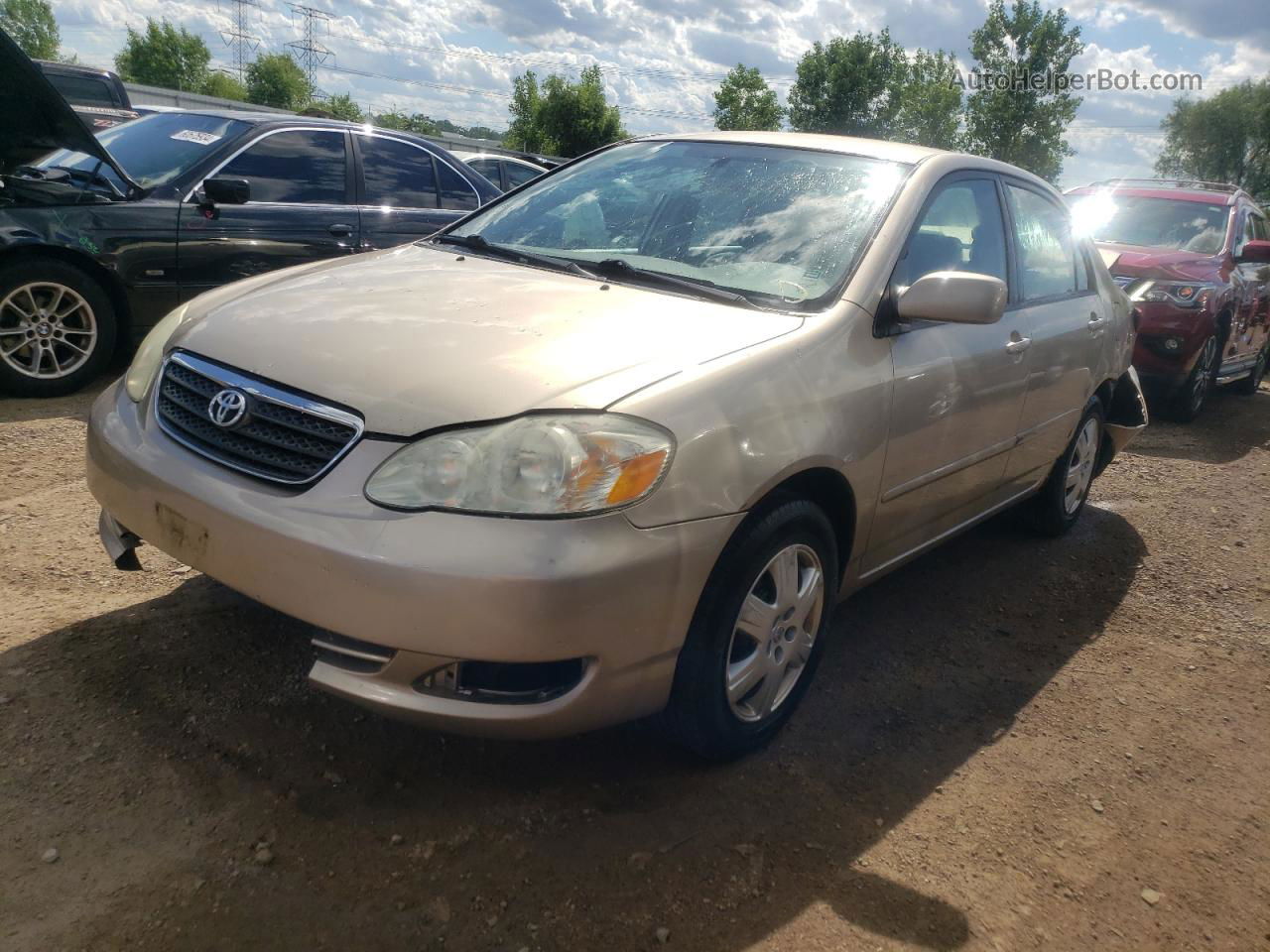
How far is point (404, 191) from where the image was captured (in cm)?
688

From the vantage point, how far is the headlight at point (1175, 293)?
7.89m

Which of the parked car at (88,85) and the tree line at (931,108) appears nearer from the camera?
the parked car at (88,85)

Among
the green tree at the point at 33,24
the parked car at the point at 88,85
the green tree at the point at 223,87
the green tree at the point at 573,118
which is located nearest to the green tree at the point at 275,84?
the green tree at the point at 223,87

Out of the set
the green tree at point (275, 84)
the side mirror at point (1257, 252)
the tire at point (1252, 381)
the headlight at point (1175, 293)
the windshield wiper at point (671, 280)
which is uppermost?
the green tree at point (275, 84)

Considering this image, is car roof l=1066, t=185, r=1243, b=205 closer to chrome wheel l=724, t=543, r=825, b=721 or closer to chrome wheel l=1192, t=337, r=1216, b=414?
chrome wheel l=1192, t=337, r=1216, b=414

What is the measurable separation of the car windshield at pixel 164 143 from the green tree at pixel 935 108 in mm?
46666

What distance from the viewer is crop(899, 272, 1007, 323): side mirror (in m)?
2.94

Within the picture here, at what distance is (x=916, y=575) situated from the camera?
14.7ft

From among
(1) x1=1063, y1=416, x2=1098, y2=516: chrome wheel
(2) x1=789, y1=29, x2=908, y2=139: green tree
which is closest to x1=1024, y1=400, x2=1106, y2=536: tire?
(1) x1=1063, y1=416, x2=1098, y2=516: chrome wheel

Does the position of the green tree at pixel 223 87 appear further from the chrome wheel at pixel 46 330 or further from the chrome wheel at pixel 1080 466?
the chrome wheel at pixel 1080 466

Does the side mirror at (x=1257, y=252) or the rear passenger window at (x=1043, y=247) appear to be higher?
the rear passenger window at (x=1043, y=247)

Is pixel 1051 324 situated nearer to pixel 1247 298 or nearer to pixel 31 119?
pixel 31 119

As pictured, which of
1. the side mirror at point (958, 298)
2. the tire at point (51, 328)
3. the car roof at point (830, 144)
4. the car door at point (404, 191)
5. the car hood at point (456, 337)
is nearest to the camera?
the car hood at point (456, 337)

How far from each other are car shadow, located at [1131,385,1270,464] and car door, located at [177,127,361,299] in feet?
18.5
